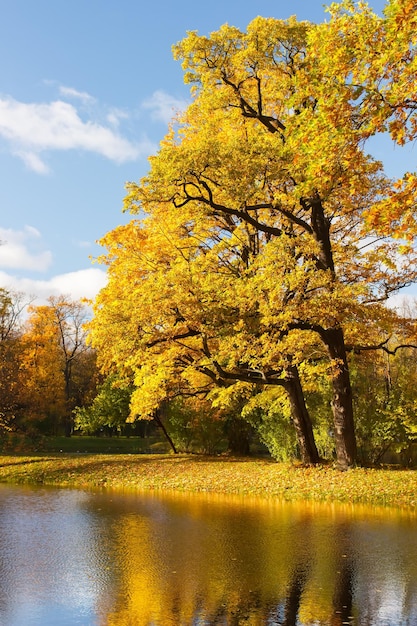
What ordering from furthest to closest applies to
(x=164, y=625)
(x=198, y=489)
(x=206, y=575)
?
(x=198, y=489), (x=206, y=575), (x=164, y=625)

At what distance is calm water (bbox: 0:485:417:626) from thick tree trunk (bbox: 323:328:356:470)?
555cm

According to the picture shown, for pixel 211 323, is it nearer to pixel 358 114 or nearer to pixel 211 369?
pixel 211 369

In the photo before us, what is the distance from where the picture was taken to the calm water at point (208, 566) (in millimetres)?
6844

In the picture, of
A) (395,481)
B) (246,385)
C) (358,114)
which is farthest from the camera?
(246,385)

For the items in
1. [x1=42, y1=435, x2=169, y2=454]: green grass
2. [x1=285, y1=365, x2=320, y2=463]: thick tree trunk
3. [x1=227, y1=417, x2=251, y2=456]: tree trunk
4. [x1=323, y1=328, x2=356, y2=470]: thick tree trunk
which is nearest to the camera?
[x1=323, y1=328, x2=356, y2=470]: thick tree trunk

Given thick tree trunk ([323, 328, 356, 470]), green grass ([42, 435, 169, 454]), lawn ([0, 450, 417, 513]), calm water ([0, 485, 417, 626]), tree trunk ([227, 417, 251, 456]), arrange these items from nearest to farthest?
1. calm water ([0, 485, 417, 626])
2. lawn ([0, 450, 417, 513])
3. thick tree trunk ([323, 328, 356, 470])
4. tree trunk ([227, 417, 251, 456])
5. green grass ([42, 435, 169, 454])

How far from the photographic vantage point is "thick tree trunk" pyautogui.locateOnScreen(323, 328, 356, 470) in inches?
790

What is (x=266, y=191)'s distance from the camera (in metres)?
20.5

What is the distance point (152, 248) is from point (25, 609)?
17.5 meters

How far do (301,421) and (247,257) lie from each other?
21.0 ft

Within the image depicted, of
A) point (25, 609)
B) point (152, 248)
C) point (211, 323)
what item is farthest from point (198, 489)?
point (25, 609)

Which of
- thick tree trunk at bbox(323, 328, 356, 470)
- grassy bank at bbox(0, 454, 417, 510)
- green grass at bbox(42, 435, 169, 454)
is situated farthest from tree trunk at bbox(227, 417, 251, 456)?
thick tree trunk at bbox(323, 328, 356, 470)

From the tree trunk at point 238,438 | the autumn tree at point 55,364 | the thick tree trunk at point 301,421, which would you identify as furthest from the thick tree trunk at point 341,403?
the autumn tree at point 55,364

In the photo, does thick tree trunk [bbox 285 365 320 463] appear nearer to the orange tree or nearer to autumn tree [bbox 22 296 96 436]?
the orange tree
